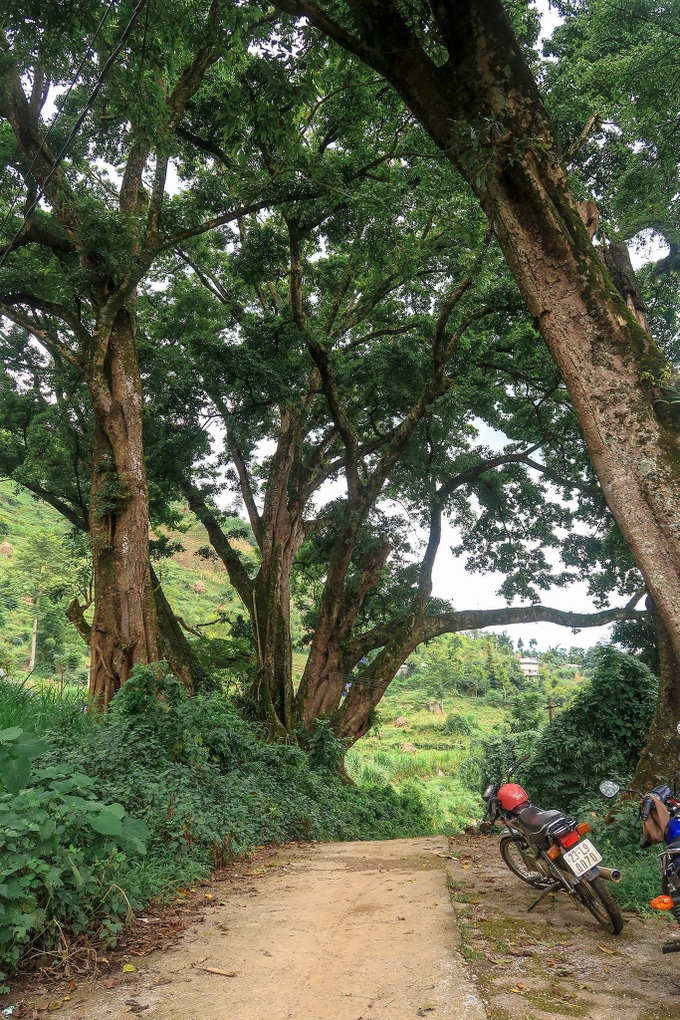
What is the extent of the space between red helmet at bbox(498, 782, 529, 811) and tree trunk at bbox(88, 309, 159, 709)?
14.6 ft

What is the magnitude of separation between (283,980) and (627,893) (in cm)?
261

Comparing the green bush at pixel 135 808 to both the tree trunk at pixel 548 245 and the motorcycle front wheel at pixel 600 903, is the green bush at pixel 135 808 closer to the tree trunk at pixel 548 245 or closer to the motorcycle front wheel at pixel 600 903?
the motorcycle front wheel at pixel 600 903

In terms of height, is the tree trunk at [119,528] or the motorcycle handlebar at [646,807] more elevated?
the tree trunk at [119,528]

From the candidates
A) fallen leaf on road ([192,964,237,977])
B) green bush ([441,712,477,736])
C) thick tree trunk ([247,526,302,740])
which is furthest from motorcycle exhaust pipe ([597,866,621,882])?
green bush ([441,712,477,736])

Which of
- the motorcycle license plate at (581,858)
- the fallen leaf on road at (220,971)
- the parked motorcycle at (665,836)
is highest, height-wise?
the parked motorcycle at (665,836)

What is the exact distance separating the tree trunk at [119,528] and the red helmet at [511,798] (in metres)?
4.44

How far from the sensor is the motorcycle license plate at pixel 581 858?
12.6ft

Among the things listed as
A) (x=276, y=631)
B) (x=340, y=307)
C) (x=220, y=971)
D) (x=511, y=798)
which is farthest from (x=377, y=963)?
(x=340, y=307)

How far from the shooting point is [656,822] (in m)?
3.15

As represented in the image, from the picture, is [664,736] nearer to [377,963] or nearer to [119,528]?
[377,963]

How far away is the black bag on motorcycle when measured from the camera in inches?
123

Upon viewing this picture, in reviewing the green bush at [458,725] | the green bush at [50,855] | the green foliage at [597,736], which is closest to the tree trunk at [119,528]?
the green bush at [50,855]

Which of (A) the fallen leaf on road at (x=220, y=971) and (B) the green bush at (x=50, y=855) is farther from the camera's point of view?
(A) the fallen leaf on road at (x=220, y=971)

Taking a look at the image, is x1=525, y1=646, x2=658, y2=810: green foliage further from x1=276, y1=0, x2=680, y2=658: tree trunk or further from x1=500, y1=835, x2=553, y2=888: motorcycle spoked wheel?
x1=276, y1=0, x2=680, y2=658: tree trunk
